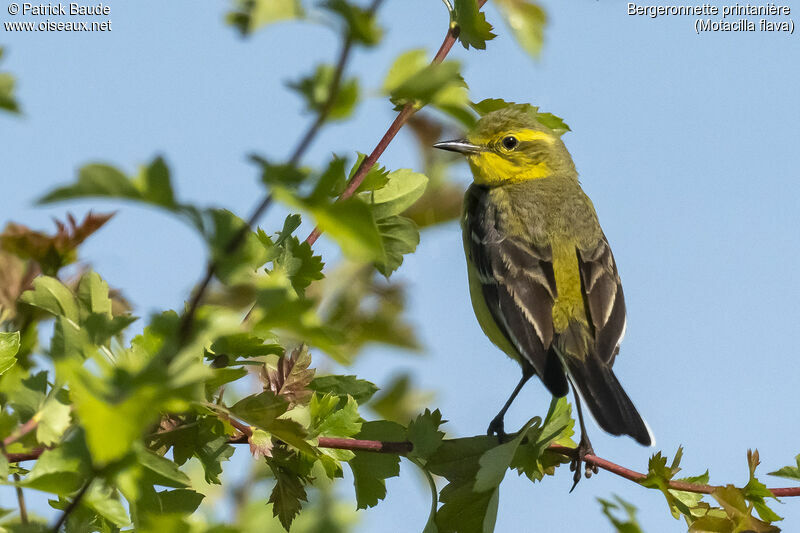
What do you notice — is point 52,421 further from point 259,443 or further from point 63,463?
point 259,443

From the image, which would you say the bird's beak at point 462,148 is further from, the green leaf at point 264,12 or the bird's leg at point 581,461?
the green leaf at point 264,12

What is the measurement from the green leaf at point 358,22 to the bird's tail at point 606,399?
2689 millimetres

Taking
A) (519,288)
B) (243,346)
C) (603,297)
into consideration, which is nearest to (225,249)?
(243,346)

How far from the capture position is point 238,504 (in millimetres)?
3303

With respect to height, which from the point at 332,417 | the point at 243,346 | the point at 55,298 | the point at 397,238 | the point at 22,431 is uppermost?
the point at 397,238

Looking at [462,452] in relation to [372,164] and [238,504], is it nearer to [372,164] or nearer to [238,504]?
[372,164]

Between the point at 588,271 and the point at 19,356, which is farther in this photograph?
the point at 588,271

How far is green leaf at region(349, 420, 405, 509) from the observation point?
256 cm

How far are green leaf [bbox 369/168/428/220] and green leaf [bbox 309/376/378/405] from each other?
47cm

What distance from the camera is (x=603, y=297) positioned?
4664mm

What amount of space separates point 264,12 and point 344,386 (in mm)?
1384

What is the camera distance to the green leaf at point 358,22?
4.46 ft

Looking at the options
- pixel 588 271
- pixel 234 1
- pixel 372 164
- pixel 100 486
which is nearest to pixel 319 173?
pixel 234 1

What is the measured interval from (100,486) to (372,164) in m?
1.11
